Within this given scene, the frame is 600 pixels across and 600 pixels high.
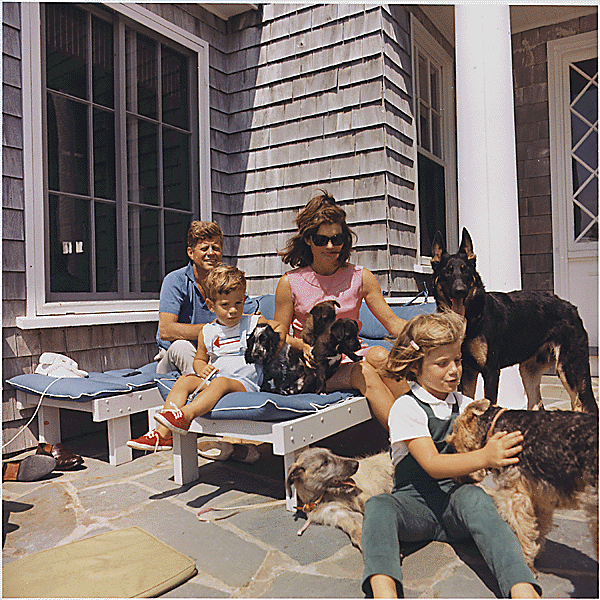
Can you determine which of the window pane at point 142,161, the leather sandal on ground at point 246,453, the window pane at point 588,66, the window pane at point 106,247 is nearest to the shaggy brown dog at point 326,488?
the leather sandal on ground at point 246,453

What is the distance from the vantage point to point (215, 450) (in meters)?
3.40

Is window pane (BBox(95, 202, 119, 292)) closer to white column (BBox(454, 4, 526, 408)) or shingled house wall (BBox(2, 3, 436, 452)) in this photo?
shingled house wall (BBox(2, 3, 436, 452))

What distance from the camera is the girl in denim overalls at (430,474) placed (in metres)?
1.64

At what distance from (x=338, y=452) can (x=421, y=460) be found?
4.99ft

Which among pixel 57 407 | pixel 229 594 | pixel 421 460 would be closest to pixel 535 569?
pixel 421 460

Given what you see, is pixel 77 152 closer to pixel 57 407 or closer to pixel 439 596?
pixel 57 407

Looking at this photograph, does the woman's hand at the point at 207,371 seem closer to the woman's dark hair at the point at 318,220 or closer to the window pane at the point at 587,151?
the woman's dark hair at the point at 318,220

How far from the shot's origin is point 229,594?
1760mm

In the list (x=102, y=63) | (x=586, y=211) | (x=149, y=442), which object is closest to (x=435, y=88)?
(x=586, y=211)

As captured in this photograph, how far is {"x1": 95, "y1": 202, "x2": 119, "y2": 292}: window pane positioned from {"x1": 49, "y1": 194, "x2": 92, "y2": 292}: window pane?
0.31 ft

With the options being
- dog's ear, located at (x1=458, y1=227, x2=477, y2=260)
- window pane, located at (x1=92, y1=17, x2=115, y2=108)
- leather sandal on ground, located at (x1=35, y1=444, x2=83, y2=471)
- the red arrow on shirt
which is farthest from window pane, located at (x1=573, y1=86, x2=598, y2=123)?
leather sandal on ground, located at (x1=35, y1=444, x2=83, y2=471)

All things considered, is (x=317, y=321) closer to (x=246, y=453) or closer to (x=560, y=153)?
(x=246, y=453)

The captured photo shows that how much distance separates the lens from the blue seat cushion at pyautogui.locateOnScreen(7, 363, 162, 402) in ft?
10.3

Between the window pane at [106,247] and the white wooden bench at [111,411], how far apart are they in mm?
1033
